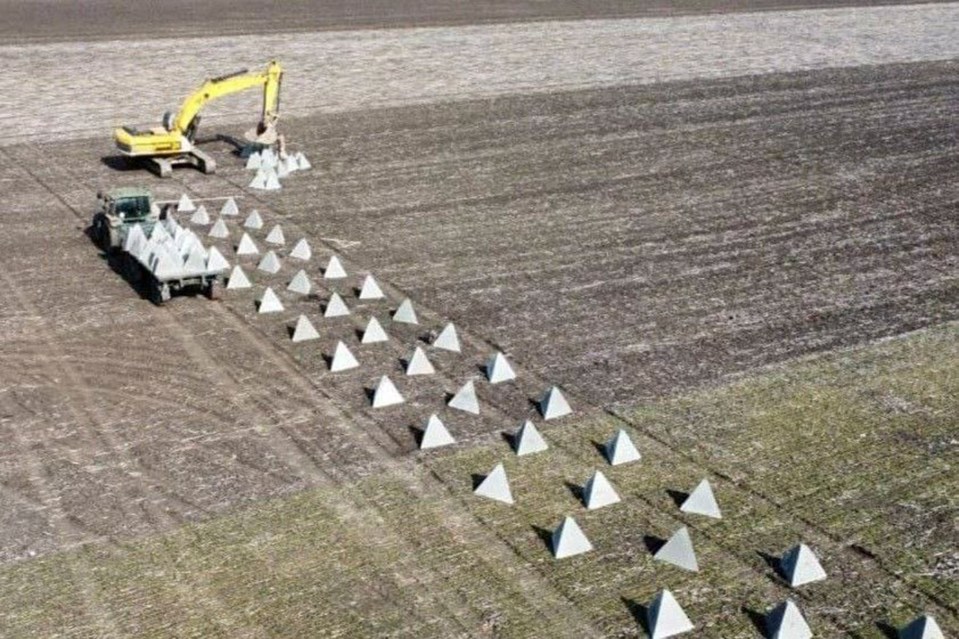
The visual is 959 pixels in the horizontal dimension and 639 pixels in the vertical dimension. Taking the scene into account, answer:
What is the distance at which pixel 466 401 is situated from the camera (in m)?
18.2

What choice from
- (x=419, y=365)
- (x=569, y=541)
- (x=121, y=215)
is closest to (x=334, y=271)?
(x=121, y=215)

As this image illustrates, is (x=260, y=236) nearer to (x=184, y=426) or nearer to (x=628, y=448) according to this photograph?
(x=184, y=426)

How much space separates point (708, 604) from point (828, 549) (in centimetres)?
212

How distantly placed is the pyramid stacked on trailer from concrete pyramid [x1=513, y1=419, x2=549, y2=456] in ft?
26.3

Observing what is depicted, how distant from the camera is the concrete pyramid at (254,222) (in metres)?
27.1

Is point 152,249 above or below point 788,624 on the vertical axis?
above

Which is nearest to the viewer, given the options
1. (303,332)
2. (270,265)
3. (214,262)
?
(303,332)

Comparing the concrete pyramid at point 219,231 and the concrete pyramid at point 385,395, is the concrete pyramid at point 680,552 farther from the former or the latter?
the concrete pyramid at point 219,231

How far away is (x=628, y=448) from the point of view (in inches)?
659

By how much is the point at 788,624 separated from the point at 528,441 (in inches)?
203

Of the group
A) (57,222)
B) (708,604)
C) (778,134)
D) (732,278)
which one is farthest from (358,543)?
(778,134)

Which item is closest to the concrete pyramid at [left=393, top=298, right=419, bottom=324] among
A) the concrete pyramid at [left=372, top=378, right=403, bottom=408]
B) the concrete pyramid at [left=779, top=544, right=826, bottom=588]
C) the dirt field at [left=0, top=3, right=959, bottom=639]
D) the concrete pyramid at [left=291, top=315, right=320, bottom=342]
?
the dirt field at [left=0, top=3, right=959, bottom=639]

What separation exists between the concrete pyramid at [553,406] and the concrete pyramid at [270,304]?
6.21 meters

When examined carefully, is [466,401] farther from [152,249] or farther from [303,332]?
[152,249]
